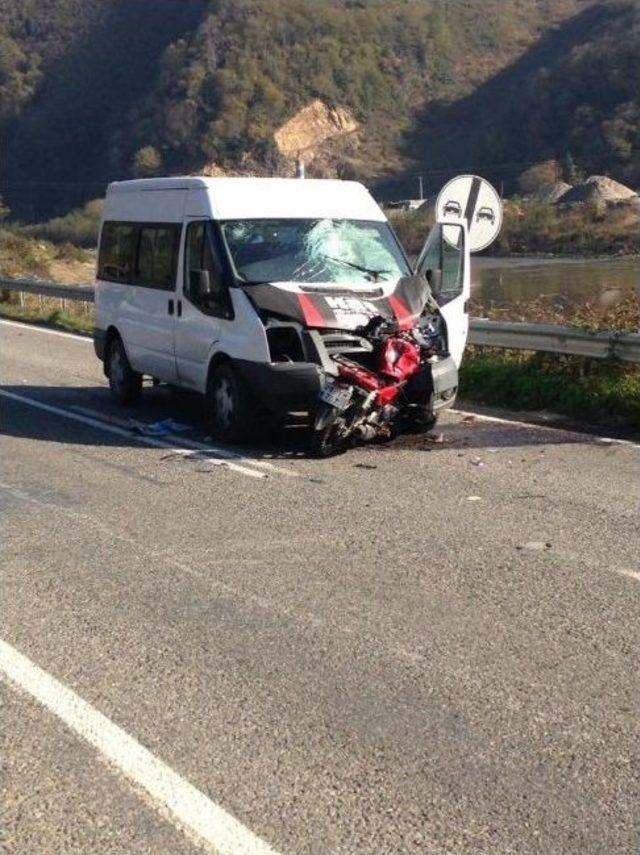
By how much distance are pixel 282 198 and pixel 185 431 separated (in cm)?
225

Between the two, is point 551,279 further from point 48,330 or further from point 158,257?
point 158,257

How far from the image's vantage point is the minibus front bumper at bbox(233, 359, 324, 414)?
9967 mm

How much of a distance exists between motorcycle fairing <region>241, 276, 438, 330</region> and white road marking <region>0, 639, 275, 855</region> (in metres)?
5.13

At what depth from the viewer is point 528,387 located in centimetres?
1301

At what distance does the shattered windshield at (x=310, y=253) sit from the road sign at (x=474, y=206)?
2490 mm

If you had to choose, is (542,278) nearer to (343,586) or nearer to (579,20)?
(343,586)

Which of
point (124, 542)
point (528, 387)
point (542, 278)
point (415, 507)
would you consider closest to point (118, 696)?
point (124, 542)

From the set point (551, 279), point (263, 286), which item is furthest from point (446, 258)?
point (551, 279)

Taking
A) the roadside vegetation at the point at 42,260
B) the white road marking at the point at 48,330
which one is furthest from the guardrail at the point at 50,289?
the roadside vegetation at the point at 42,260

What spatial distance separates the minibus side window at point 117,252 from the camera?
13.0 meters

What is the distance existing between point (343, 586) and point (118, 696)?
70.2 inches

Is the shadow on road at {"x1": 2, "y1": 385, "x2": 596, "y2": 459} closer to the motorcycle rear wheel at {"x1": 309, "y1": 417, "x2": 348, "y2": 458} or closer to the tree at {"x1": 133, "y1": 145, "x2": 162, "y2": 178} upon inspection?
the motorcycle rear wheel at {"x1": 309, "y1": 417, "x2": 348, "y2": 458}

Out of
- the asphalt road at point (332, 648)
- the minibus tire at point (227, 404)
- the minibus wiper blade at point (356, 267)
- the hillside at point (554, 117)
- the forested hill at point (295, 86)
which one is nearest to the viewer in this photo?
the asphalt road at point (332, 648)

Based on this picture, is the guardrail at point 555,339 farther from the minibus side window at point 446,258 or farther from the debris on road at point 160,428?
the debris on road at point 160,428
